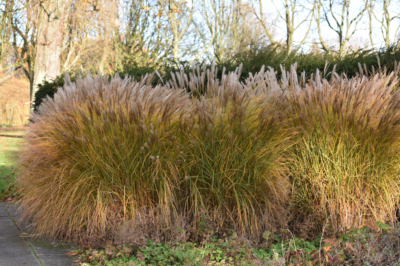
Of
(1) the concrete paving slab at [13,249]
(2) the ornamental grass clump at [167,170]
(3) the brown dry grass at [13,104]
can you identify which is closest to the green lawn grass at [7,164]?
(1) the concrete paving slab at [13,249]

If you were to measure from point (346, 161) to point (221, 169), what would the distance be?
1.21 metres

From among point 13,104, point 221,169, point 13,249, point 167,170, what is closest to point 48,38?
point 13,249

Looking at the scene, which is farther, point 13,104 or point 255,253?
point 13,104

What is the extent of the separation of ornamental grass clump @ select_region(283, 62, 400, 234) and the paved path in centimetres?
213

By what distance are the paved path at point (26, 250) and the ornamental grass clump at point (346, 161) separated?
7.00ft

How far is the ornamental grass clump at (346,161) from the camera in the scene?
3.21 meters

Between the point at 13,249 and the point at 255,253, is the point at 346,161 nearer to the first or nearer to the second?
the point at 255,253

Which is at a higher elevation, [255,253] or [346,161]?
[346,161]

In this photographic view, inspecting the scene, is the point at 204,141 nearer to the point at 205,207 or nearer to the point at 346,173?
the point at 205,207

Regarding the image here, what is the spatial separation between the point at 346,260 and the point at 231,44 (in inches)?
876

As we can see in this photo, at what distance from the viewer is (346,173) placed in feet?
10.6

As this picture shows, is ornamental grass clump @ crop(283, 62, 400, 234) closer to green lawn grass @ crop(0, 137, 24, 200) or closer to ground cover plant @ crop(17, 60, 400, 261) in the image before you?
ground cover plant @ crop(17, 60, 400, 261)

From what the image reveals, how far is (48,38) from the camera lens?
1024 cm

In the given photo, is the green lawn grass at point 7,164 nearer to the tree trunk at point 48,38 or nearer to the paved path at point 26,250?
the paved path at point 26,250
